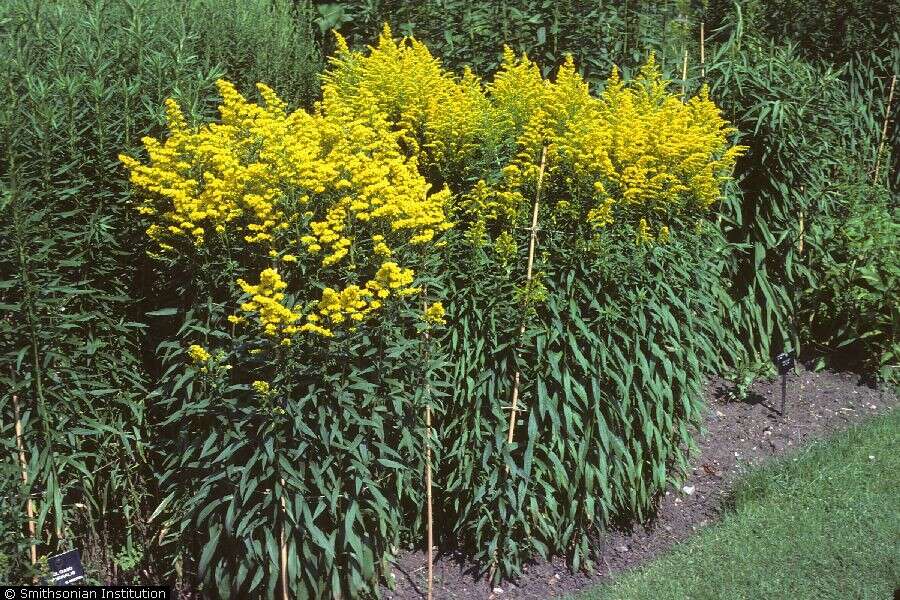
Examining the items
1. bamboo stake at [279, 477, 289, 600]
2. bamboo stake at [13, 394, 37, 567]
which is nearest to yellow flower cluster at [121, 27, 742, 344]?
bamboo stake at [279, 477, 289, 600]

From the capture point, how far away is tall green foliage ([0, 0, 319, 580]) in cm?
384

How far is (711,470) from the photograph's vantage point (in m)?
6.04

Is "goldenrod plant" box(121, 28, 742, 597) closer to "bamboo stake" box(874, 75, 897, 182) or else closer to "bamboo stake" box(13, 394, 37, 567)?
"bamboo stake" box(13, 394, 37, 567)

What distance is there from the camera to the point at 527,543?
486cm

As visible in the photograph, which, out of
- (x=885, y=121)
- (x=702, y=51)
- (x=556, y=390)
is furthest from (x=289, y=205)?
(x=885, y=121)

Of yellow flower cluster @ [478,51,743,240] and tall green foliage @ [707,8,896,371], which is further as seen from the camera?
tall green foliage @ [707,8,896,371]

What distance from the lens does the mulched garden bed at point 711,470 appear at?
4844 mm

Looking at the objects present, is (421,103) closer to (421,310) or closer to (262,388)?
(421,310)

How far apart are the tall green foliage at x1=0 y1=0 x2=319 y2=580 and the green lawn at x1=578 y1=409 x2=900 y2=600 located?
96.9 inches

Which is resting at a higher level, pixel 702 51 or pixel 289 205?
pixel 702 51

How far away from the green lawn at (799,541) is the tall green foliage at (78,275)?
8.07ft

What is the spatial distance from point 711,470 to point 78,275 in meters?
4.15

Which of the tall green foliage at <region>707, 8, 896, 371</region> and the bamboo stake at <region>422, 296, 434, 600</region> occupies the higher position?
the tall green foliage at <region>707, 8, 896, 371</region>

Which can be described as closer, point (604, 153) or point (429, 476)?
point (429, 476)
